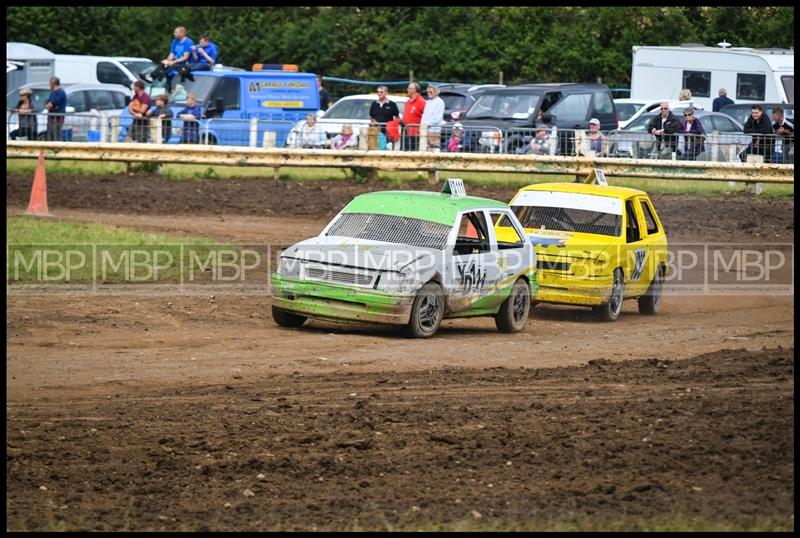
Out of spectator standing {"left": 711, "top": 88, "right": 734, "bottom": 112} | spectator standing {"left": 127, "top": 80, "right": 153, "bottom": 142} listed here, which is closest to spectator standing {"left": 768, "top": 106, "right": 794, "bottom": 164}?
spectator standing {"left": 711, "top": 88, "right": 734, "bottom": 112}

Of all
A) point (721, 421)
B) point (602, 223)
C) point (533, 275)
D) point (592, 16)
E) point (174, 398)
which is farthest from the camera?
point (592, 16)

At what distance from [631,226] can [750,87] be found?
64.0 feet

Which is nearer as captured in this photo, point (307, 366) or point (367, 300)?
point (307, 366)

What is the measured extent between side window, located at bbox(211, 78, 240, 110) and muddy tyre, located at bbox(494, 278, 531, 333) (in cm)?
1568

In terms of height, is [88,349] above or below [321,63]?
below

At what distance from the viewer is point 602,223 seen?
1576 cm

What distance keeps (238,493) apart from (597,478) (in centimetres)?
216

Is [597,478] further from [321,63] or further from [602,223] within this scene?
[321,63]

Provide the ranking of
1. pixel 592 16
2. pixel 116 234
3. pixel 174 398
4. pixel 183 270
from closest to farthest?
pixel 174 398 → pixel 183 270 → pixel 116 234 → pixel 592 16

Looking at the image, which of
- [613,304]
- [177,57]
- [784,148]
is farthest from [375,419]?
[177,57]

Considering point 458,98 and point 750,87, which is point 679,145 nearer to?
point 458,98

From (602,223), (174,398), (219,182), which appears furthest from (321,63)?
(174,398)

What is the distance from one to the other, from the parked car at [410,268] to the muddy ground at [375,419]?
341mm

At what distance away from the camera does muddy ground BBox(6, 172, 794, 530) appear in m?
7.40
